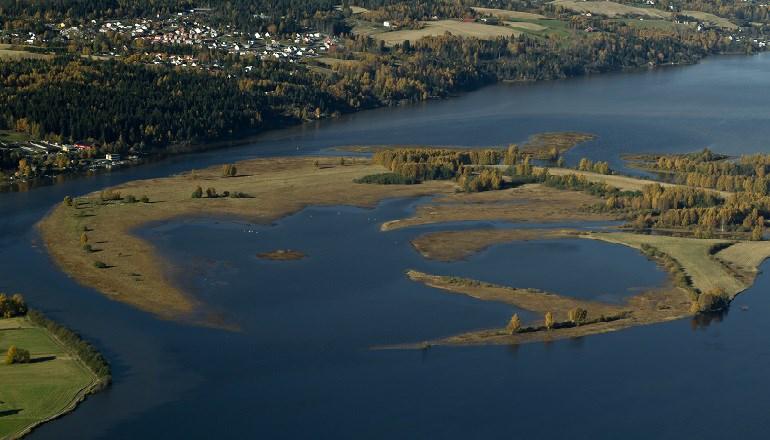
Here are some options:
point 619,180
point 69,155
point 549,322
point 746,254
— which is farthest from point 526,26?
point 549,322

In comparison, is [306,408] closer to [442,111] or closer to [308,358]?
[308,358]

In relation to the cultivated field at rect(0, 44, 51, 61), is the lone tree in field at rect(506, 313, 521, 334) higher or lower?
lower

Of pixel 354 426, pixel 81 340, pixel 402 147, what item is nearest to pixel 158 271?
pixel 81 340

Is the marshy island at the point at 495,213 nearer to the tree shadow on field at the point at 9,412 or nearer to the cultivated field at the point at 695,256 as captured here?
the cultivated field at the point at 695,256

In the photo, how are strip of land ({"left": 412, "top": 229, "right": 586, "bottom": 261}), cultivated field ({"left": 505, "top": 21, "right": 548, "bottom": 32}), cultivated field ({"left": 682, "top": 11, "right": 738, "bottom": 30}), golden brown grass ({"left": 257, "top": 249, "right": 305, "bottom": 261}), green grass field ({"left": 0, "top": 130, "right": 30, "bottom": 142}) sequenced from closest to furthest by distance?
golden brown grass ({"left": 257, "top": 249, "right": 305, "bottom": 261}), strip of land ({"left": 412, "top": 229, "right": 586, "bottom": 261}), green grass field ({"left": 0, "top": 130, "right": 30, "bottom": 142}), cultivated field ({"left": 505, "top": 21, "right": 548, "bottom": 32}), cultivated field ({"left": 682, "top": 11, "right": 738, "bottom": 30})

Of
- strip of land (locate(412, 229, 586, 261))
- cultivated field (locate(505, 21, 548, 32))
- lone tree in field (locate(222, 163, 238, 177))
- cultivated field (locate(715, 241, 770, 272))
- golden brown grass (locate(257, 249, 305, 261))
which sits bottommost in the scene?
cultivated field (locate(715, 241, 770, 272))

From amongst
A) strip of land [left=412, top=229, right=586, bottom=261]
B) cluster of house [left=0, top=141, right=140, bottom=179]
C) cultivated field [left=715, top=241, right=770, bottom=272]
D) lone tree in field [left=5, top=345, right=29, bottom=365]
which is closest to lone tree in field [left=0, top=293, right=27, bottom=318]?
lone tree in field [left=5, top=345, right=29, bottom=365]

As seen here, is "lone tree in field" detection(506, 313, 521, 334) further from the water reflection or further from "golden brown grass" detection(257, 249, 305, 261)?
"golden brown grass" detection(257, 249, 305, 261)

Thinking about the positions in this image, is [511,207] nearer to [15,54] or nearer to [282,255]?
[282,255]
